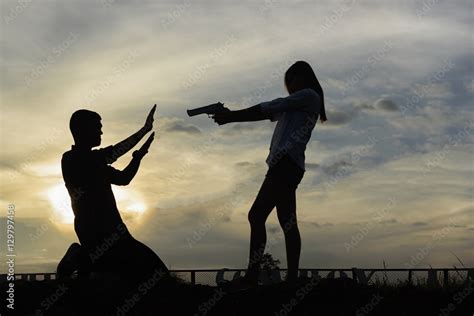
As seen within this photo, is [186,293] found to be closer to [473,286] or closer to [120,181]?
[120,181]

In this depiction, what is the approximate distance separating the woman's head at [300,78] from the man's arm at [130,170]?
1.70 m

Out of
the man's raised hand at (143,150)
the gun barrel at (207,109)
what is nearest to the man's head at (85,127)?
the man's raised hand at (143,150)

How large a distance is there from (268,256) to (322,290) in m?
9.62

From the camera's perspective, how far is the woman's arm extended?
7.25 metres

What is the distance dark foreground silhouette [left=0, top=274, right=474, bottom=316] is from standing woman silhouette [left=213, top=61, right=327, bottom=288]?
1.12 ft

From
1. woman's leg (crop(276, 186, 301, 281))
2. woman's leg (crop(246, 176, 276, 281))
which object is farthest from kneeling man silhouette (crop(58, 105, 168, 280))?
woman's leg (crop(276, 186, 301, 281))

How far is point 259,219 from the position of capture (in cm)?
738

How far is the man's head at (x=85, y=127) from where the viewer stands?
749cm

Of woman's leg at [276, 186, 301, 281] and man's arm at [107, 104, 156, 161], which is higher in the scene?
man's arm at [107, 104, 156, 161]

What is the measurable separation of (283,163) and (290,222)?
2.21ft

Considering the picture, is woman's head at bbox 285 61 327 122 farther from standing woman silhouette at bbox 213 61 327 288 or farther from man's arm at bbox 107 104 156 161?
man's arm at bbox 107 104 156 161

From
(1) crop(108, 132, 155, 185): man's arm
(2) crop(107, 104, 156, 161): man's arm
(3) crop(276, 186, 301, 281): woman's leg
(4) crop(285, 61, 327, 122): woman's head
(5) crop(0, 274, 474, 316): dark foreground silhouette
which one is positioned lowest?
(5) crop(0, 274, 474, 316): dark foreground silhouette

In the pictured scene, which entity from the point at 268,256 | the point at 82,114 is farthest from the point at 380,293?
the point at 268,256

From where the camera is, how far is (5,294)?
8.20 metres
